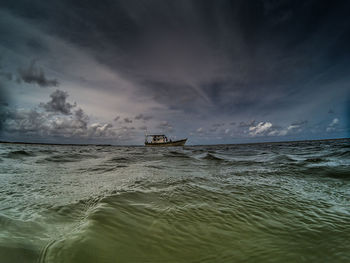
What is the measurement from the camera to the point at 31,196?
2857 mm

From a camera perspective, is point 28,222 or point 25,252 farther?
point 28,222

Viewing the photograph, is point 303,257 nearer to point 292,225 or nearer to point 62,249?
point 292,225

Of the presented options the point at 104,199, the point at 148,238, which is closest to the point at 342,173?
the point at 148,238

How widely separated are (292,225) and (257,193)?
4.20 ft

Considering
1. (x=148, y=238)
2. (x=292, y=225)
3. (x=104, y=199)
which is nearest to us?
(x=148, y=238)

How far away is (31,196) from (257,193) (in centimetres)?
451

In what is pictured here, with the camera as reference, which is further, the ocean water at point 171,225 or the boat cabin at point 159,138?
the boat cabin at point 159,138

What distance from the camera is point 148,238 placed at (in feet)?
5.77

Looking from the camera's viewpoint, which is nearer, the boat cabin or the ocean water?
the ocean water

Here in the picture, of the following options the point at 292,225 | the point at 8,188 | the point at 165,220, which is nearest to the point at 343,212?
the point at 292,225

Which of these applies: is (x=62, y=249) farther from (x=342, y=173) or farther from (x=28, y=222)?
(x=342, y=173)

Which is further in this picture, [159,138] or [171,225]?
[159,138]

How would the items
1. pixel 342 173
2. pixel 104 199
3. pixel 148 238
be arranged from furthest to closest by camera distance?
pixel 342 173, pixel 104 199, pixel 148 238

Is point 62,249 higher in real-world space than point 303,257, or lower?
higher
